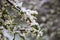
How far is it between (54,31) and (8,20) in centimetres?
242

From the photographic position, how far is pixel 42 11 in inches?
144

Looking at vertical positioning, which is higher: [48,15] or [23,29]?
[48,15]

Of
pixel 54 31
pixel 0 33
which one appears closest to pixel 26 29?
pixel 0 33

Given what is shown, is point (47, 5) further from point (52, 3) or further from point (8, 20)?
point (8, 20)

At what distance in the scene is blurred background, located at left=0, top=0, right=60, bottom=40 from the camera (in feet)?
11.8

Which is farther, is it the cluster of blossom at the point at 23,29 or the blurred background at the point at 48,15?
the blurred background at the point at 48,15

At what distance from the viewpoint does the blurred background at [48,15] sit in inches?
142

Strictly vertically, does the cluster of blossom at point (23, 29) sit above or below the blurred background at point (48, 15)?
below

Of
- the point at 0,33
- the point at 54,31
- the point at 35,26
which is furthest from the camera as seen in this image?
the point at 54,31

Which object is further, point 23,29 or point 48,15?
point 48,15

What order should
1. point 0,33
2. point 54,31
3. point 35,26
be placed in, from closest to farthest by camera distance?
point 0,33 → point 35,26 → point 54,31

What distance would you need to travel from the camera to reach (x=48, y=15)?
3.68 meters

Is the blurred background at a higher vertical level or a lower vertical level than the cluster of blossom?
higher

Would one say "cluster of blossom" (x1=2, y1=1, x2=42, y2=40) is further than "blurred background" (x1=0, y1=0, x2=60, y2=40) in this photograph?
No
